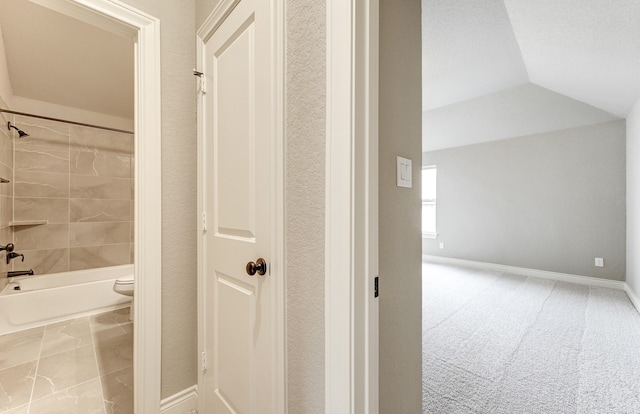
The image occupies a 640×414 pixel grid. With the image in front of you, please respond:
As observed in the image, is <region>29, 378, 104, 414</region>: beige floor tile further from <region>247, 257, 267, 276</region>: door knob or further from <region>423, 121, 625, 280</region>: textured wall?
<region>423, 121, 625, 280</region>: textured wall

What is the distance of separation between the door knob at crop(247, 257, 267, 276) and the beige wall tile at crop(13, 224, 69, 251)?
3571 mm

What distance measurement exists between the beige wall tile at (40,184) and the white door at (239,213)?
2.97 metres

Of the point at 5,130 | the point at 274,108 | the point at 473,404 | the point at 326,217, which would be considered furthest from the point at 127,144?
the point at 473,404

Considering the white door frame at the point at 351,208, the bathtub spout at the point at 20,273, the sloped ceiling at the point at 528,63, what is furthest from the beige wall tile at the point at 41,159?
the sloped ceiling at the point at 528,63

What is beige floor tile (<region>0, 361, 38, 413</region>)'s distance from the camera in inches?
62.6

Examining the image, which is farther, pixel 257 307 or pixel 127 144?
pixel 127 144

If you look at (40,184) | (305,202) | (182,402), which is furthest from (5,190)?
(305,202)

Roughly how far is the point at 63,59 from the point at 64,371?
282 cm

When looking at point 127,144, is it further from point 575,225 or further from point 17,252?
point 575,225

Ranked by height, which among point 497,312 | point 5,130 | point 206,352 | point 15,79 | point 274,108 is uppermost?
point 15,79

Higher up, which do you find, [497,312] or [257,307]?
[257,307]

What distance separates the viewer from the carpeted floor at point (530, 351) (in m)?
1.64

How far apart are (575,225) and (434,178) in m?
2.56

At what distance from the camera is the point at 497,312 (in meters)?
3.03
